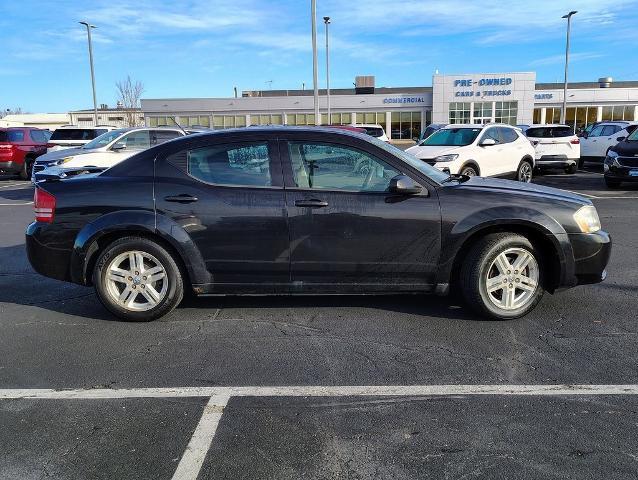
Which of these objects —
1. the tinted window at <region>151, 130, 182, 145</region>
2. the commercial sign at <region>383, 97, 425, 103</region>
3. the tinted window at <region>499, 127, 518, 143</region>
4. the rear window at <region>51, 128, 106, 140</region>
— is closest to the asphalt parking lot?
the tinted window at <region>151, 130, 182, 145</region>

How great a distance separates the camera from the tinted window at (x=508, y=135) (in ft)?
46.3

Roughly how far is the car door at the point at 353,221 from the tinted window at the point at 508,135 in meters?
10.4

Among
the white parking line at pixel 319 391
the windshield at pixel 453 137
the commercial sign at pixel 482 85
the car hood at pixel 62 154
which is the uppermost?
the commercial sign at pixel 482 85

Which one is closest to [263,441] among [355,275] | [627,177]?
[355,275]

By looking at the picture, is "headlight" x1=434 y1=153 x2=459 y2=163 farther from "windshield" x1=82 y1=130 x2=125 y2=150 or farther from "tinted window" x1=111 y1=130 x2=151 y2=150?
"windshield" x1=82 y1=130 x2=125 y2=150

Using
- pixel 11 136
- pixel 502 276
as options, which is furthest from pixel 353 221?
pixel 11 136

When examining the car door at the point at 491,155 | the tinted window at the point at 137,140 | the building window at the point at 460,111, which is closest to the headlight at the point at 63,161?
the tinted window at the point at 137,140

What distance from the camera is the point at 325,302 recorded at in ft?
17.5

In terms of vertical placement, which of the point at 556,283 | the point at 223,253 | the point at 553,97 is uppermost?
the point at 553,97

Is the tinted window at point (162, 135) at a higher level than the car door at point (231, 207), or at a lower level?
higher

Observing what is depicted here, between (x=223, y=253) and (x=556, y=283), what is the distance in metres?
2.80

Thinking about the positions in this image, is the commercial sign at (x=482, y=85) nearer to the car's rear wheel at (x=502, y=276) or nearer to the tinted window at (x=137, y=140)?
the tinted window at (x=137, y=140)

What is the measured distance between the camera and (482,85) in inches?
2073

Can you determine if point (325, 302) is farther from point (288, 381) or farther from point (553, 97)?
point (553, 97)
